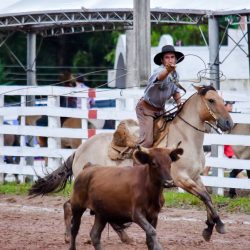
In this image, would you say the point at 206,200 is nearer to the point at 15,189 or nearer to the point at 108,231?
the point at 108,231

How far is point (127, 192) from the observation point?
973 centimetres

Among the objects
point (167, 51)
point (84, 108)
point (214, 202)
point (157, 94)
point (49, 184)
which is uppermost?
point (167, 51)

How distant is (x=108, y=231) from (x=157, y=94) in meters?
1.73

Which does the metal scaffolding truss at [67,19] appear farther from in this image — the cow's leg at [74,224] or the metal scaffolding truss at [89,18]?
the cow's leg at [74,224]

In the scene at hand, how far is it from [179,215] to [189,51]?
47.8 ft

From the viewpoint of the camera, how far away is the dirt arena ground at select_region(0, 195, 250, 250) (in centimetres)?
1137

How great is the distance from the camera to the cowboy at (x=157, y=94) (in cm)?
1215

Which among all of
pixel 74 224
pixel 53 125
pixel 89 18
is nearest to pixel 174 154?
pixel 74 224

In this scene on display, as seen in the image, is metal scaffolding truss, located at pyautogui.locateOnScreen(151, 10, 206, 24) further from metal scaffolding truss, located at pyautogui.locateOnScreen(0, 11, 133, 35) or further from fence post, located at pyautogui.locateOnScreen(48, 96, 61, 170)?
fence post, located at pyautogui.locateOnScreen(48, 96, 61, 170)

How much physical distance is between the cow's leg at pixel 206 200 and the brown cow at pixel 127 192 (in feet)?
5.33

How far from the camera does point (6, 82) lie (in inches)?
1496

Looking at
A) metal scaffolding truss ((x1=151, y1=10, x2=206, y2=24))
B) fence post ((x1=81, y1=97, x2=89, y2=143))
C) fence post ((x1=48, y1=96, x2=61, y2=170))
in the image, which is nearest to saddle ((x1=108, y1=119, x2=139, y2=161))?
fence post ((x1=81, y1=97, x2=89, y2=143))

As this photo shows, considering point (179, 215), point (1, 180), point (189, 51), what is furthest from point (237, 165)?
point (189, 51)

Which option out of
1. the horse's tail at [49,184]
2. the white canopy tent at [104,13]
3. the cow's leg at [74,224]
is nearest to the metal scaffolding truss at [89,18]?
the white canopy tent at [104,13]
